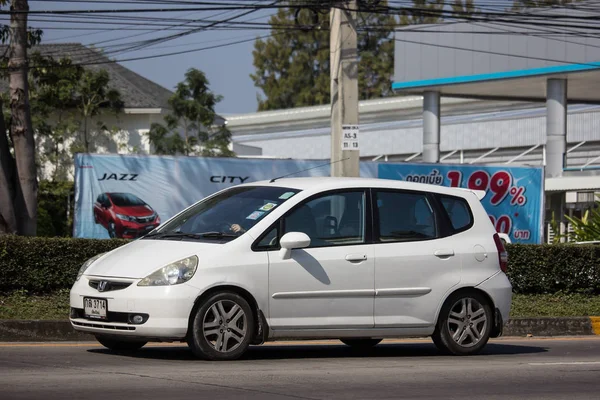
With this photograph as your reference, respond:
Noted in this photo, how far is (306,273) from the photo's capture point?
9.42 m

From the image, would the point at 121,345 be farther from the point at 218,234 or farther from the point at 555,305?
the point at 555,305

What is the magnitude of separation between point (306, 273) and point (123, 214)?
1296cm

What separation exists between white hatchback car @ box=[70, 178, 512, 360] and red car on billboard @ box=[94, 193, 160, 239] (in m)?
11.8

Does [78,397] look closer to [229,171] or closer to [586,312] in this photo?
[586,312]

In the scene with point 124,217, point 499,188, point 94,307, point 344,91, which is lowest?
point 94,307

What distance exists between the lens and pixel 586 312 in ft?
49.0

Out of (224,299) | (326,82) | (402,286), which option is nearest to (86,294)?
(224,299)

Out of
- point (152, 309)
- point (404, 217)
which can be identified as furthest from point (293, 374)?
point (404, 217)

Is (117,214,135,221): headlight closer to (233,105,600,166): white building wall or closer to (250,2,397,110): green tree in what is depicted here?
(233,105,600,166): white building wall

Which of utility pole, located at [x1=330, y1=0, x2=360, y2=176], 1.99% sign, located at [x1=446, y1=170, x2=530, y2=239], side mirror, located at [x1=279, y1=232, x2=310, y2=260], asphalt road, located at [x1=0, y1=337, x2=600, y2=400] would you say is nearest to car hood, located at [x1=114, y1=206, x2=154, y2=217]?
utility pole, located at [x1=330, y1=0, x2=360, y2=176]

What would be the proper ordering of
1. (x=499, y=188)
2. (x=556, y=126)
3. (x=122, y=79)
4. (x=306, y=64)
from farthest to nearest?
1. (x=306, y=64)
2. (x=122, y=79)
3. (x=556, y=126)
4. (x=499, y=188)

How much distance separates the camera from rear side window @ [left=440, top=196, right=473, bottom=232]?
34.5ft

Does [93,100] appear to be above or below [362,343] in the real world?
above

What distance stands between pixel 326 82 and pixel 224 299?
6447 cm
